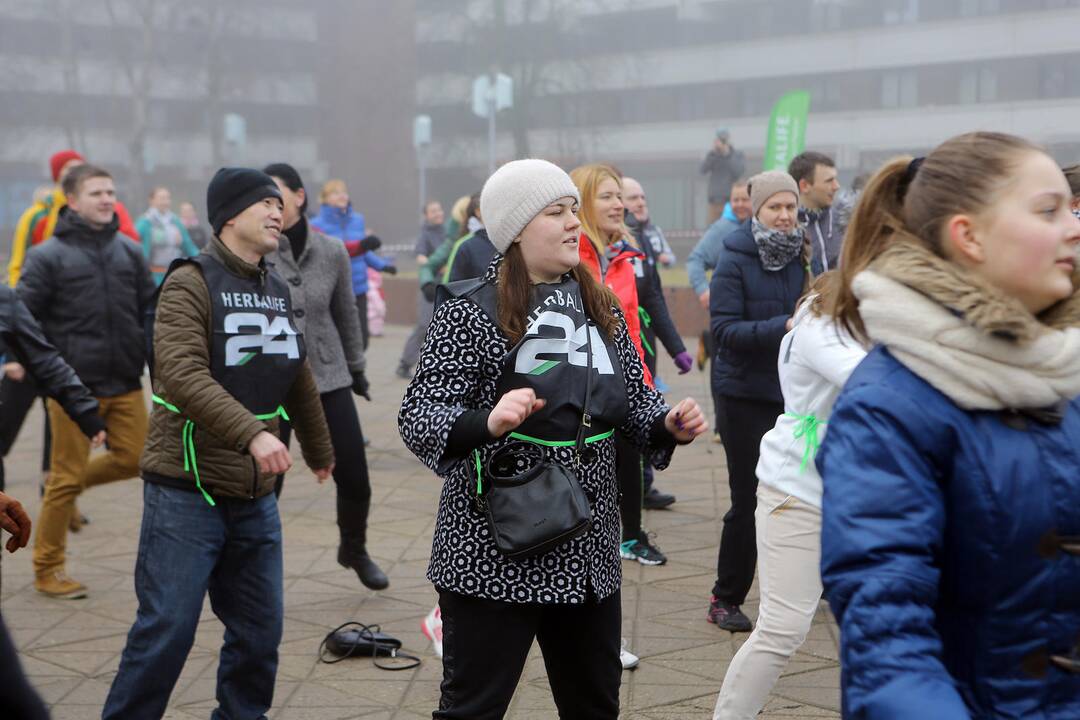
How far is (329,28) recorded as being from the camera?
58250 millimetres

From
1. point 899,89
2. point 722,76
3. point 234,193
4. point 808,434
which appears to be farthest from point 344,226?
point 722,76

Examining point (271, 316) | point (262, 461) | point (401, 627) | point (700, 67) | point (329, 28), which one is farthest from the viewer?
point (329, 28)

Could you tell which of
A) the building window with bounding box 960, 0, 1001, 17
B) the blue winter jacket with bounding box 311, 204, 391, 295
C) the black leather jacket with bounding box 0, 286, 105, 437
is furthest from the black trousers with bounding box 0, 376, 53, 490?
the building window with bounding box 960, 0, 1001, 17

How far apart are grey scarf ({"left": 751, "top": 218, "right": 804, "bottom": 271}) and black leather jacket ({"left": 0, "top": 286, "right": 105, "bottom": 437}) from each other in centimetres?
277

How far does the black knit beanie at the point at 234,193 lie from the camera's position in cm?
420

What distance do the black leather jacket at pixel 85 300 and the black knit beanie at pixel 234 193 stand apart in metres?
2.55

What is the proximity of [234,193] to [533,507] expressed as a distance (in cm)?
171

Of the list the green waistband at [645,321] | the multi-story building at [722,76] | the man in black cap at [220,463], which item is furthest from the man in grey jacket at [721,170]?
the multi-story building at [722,76]

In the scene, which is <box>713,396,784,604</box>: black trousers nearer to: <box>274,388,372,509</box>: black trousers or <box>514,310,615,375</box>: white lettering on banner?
<box>274,388,372,509</box>: black trousers

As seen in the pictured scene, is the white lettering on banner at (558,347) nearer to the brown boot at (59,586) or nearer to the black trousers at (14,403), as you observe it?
the brown boot at (59,586)

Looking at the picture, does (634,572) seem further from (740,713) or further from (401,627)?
(740,713)

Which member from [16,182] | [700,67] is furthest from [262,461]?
[16,182]

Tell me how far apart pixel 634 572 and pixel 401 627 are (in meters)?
1.28

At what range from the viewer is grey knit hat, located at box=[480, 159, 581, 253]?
3.39m
